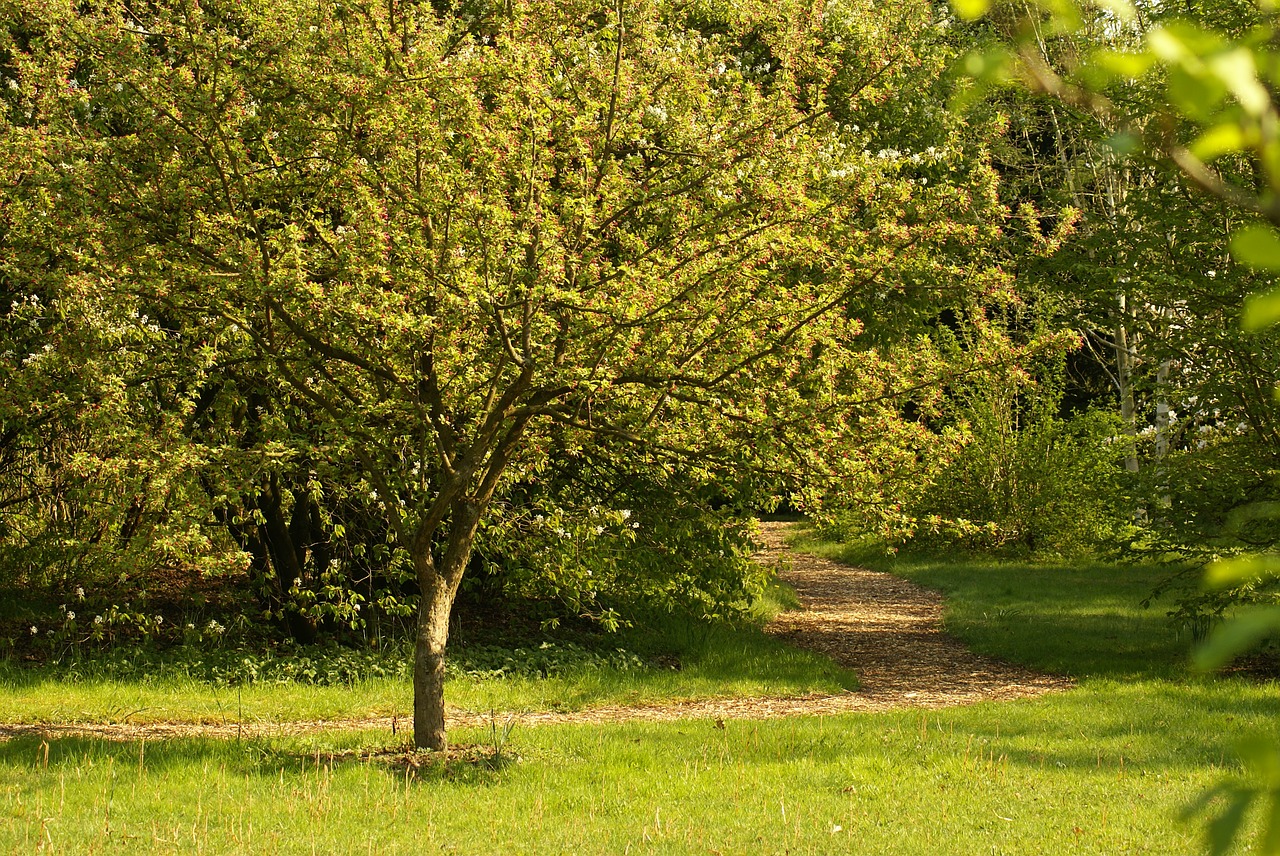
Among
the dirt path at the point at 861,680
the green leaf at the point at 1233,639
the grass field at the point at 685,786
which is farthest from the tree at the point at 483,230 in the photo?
the green leaf at the point at 1233,639

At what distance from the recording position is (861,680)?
11438mm

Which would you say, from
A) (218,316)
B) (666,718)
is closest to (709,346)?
(218,316)

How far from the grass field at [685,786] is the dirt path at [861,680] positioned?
68 centimetres

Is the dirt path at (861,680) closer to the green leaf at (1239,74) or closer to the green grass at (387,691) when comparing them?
the green grass at (387,691)

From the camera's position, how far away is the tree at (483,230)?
6543 mm

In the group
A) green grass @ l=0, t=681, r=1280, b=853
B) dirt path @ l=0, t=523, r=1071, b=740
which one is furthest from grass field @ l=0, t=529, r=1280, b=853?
dirt path @ l=0, t=523, r=1071, b=740

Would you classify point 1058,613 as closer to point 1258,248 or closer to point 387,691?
point 387,691

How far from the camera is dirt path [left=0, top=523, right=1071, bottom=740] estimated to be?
8961 millimetres

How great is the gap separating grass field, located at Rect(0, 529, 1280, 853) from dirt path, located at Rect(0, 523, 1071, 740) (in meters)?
0.68

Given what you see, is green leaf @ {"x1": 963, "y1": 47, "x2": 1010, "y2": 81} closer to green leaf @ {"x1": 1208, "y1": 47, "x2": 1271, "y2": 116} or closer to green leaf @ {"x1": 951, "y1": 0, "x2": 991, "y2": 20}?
green leaf @ {"x1": 951, "y1": 0, "x2": 991, "y2": 20}

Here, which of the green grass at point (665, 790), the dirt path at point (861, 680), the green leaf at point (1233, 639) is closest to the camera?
the green leaf at point (1233, 639)

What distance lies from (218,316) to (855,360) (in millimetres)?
4193

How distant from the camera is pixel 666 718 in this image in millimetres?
9656

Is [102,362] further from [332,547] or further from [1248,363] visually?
[1248,363]
